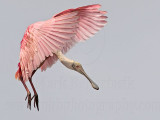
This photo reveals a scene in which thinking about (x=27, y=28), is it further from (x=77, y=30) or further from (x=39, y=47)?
(x=77, y=30)

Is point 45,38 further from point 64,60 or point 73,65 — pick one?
point 73,65

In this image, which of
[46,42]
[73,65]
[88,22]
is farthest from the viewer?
[88,22]

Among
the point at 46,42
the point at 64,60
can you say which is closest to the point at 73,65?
the point at 64,60

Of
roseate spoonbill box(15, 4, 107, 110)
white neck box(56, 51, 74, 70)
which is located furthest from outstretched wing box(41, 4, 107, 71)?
white neck box(56, 51, 74, 70)

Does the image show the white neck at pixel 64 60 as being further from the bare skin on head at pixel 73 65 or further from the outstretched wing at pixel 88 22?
the outstretched wing at pixel 88 22

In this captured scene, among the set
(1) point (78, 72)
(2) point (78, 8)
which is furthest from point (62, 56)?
(2) point (78, 8)

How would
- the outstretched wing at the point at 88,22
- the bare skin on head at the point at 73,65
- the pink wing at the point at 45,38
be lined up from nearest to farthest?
the pink wing at the point at 45,38 → the bare skin on head at the point at 73,65 → the outstretched wing at the point at 88,22

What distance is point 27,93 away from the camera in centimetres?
788

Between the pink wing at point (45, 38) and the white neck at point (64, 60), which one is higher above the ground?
the pink wing at point (45, 38)

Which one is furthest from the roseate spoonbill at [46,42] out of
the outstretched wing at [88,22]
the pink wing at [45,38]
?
the outstretched wing at [88,22]

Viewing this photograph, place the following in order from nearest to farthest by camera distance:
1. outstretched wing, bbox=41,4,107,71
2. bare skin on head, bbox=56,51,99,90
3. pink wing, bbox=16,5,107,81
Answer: pink wing, bbox=16,5,107,81
bare skin on head, bbox=56,51,99,90
outstretched wing, bbox=41,4,107,71

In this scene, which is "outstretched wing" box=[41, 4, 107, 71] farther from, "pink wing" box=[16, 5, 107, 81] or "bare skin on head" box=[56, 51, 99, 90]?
"bare skin on head" box=[56, 51, 99, 90]

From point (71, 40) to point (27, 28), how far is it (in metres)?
0.96

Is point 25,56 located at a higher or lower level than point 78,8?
lower
